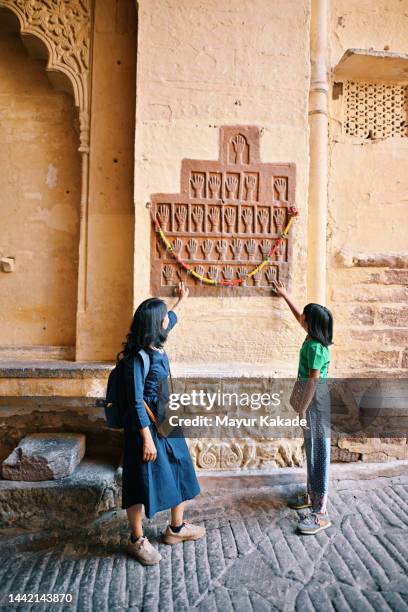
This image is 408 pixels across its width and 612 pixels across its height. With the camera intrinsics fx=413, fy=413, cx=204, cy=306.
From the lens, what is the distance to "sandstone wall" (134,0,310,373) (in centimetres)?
294

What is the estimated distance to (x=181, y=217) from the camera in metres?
2.97

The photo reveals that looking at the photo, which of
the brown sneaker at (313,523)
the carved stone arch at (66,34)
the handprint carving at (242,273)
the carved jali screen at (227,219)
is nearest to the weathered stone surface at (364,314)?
the carved jali screen at (227,219)

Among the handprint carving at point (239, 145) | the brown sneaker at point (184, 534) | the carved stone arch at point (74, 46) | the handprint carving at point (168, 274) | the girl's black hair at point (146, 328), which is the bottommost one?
the brown sneaker at point (184, 534)

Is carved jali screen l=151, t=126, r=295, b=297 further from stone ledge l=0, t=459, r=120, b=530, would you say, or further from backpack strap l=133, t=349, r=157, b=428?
stone ledge l=0, t=459, r=120, b=530

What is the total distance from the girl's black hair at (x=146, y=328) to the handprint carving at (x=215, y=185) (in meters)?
A: 1.21

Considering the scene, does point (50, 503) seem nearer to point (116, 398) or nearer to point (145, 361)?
point (116, 398)

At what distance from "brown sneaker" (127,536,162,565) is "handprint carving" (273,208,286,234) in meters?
2.18

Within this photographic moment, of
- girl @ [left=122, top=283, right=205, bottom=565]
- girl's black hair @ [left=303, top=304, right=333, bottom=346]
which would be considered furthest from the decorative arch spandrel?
girl's black hair @ [left=303, top=304, right=333, bottom=346]

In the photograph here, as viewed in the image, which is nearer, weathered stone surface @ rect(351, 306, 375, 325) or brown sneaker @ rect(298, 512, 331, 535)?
brown sneaker @ rect(298, 512, 331, 535)

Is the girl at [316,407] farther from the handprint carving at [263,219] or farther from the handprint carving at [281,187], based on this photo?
the handprint carving at [281,187]

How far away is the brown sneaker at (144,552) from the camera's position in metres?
2.15

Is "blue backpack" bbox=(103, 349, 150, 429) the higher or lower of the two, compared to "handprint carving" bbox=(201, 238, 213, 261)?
lower

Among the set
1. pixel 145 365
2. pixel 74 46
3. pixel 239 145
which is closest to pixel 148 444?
pixel 145 365

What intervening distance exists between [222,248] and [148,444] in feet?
4.97
